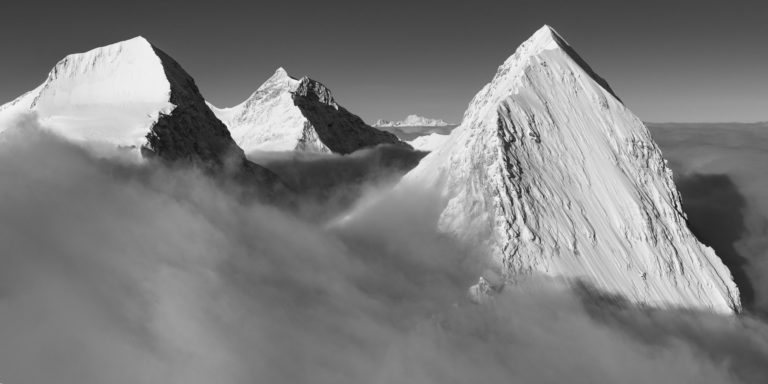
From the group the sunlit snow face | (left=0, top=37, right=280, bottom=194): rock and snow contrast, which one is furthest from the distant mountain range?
(left=0, top=37, right=280, bottom=194): rock and snow contrast

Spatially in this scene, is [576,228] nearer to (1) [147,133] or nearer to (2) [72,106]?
(1) [147,133]

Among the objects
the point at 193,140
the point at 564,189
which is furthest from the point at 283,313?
the point at 193,140

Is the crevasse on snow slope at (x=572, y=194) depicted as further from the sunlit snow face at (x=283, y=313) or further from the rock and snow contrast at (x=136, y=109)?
the rock and snow contrast at (x=136, y=109)

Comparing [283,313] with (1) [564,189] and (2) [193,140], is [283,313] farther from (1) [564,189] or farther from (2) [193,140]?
(2) [193,140]

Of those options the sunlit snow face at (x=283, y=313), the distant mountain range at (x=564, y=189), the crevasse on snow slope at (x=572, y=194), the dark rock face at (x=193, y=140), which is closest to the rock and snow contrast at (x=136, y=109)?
the dark rock face at (x=193, y=140)

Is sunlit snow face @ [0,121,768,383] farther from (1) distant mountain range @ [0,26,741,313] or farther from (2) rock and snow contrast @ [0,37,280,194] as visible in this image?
(2) rock and snow contrast @ [0,37,280,194]

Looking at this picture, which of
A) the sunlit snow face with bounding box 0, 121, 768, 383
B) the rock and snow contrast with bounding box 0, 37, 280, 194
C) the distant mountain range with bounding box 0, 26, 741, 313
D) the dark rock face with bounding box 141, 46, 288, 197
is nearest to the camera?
the sunlit snow face with bounding box 0, 121, 768, 383

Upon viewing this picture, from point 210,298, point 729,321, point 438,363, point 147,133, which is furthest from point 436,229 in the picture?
point 147,133
